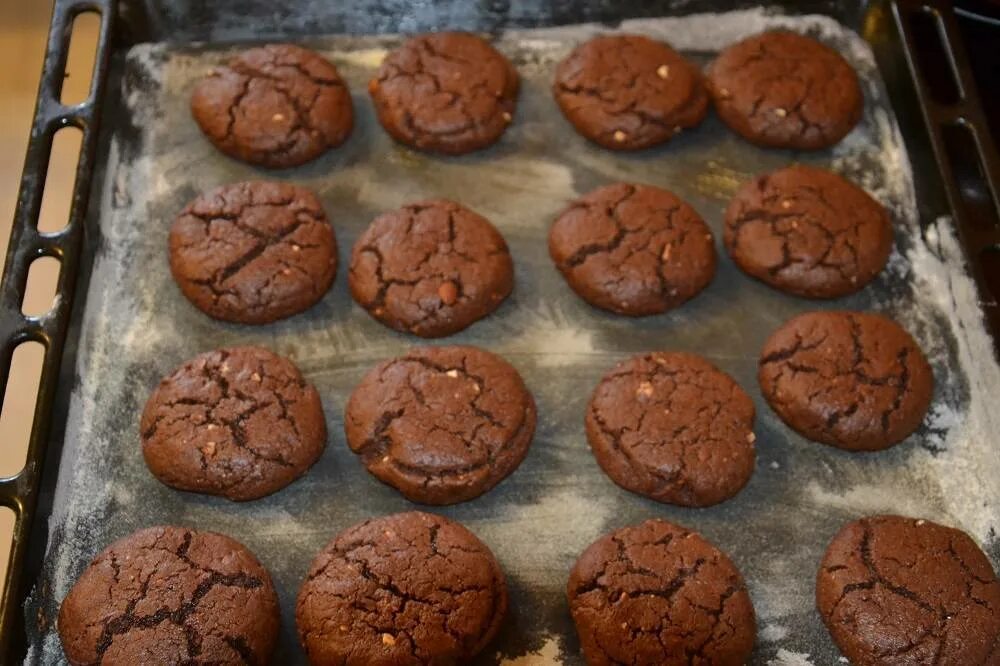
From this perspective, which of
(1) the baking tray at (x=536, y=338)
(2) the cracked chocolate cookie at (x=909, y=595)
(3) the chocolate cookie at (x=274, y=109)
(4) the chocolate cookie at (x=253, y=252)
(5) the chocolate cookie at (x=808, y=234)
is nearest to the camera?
(2) the cracked chocolate cookie at (x=909, y=595)

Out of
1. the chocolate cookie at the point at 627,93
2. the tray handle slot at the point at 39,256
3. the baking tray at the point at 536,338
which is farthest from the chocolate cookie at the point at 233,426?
the chocolate cookie at the point at 627,93

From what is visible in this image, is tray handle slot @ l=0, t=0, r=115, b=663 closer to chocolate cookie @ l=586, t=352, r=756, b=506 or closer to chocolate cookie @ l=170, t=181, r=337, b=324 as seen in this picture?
chocolate cookie @ l=170, t=181, r=337, b=324

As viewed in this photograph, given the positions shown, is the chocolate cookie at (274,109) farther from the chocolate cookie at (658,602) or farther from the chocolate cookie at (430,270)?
the chocolate cookie at (658,602)

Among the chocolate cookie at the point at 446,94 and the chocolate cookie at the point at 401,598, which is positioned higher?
the chocolate cookie at the point at 446,94

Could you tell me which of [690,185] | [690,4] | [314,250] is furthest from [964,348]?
[314,250]

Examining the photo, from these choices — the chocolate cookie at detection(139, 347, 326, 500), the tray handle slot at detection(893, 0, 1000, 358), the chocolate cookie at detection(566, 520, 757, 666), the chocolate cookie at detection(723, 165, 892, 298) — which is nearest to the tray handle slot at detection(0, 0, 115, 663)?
the chocolate cookie at detection(139, 347, 326, 500)

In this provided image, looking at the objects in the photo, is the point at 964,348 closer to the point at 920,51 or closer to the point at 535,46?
the point at 920,51

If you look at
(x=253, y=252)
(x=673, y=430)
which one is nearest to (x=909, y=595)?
(x=673, y=430)

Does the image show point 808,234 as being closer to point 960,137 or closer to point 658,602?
point 960,137
